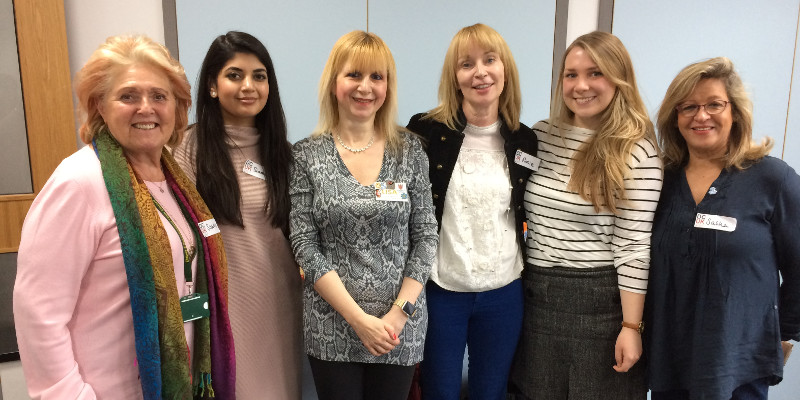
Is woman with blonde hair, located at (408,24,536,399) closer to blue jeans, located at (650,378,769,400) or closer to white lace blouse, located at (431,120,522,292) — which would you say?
white lace blouse, located at (431,120,522,292)

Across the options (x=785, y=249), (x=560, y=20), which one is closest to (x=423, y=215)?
(x=785, y=249)

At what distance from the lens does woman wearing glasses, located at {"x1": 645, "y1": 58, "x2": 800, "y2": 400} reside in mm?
1630

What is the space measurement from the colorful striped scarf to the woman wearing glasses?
1506 millimetres

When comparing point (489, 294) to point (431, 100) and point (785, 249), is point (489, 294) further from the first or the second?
point (431, 100)

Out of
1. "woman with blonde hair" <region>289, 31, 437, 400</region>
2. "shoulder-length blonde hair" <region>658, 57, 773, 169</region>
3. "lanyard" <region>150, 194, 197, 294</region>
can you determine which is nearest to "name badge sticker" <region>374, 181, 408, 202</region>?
"woman with blonde hair" <region>289, 31, 437, 400</region>

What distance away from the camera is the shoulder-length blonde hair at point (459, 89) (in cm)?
182

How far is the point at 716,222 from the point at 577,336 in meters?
0.61

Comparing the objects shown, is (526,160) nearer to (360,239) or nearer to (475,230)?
(475,230)

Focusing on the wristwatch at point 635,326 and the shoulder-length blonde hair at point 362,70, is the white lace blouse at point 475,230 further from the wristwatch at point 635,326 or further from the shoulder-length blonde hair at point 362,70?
the wristwatch at point 635,326

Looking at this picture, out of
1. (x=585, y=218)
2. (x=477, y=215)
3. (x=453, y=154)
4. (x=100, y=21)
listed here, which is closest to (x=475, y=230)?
(x=477, y=215)

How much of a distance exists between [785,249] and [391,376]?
1394 mm

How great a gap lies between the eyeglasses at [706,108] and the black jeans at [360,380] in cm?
130

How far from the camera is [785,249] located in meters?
1.67

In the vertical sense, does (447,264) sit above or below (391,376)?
above
